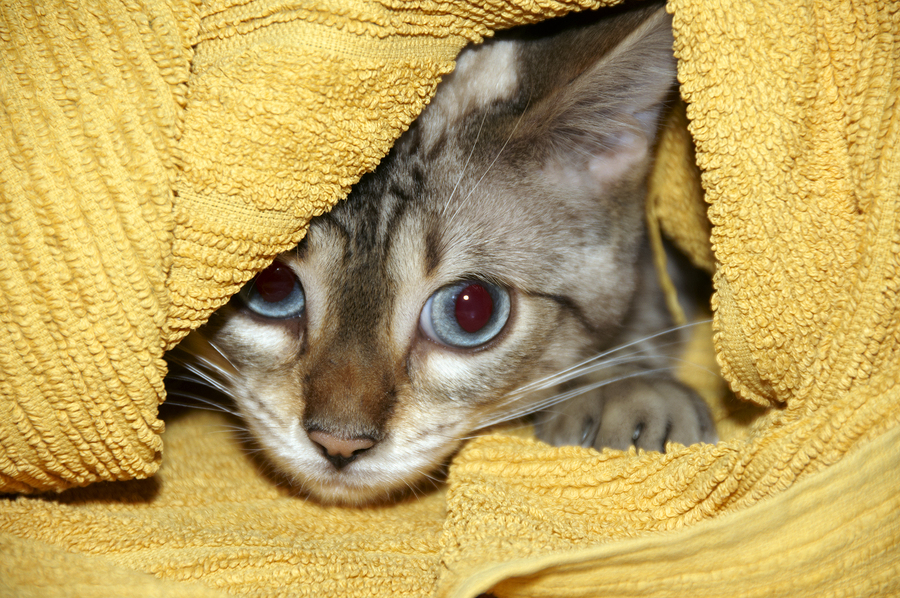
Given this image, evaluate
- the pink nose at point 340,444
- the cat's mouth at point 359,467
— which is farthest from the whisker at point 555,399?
the pink nose at point 340,444

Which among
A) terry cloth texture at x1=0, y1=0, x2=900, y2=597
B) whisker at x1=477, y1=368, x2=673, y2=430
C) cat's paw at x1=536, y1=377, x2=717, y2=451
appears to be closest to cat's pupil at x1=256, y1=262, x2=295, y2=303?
terry cloth texture at x1=0, y1=0, x2=900, y2=597

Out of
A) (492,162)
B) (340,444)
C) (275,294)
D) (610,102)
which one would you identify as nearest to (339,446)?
(340,444)

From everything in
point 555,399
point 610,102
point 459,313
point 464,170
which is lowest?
point 555,399

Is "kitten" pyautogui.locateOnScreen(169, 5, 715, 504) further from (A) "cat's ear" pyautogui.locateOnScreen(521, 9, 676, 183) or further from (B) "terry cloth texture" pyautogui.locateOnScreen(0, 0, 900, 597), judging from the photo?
(B) "terry cloth texture" pyautogui.locateOnScreen(0, 0, 900, 597)

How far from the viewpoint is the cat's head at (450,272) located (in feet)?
3.84

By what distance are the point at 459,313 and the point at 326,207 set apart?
0.35m

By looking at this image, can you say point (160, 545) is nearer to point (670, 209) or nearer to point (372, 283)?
point (372, 283)

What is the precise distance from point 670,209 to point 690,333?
1.23ft

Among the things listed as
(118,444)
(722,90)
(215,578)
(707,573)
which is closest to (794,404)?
(707,573)

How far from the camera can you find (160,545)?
3.29 feet

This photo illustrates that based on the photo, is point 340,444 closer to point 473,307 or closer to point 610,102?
point 473,307

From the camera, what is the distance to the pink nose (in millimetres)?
1144

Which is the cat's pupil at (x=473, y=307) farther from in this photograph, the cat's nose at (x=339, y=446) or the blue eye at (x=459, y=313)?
the cat's nose at (x=339, y=446)

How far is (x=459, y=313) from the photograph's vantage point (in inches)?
50.1
